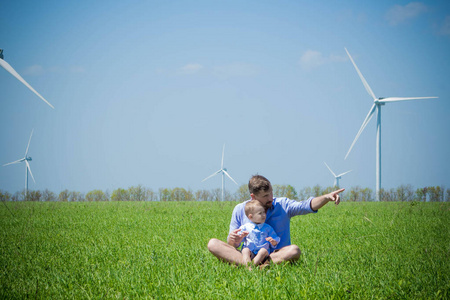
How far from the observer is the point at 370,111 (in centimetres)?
2772

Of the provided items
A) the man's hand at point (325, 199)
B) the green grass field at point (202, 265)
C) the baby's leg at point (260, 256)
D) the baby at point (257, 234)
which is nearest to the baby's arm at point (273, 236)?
the baby at point (257, 234)

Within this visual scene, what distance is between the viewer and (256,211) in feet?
17.9

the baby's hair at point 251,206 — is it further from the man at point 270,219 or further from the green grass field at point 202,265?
the green grass field at point 202,265

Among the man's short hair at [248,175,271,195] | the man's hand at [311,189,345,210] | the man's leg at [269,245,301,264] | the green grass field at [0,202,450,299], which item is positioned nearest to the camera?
the green grass field at [0,202,450,299]

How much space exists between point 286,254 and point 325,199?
1057 millimetres

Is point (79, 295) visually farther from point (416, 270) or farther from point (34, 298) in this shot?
point (416, 270)

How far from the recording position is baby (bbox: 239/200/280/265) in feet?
17.8

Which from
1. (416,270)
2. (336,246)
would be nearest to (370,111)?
(336,246)

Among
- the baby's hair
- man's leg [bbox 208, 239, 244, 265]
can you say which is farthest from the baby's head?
man's leg [bbox 208, 239, 244, 265]

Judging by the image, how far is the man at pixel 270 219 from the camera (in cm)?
541

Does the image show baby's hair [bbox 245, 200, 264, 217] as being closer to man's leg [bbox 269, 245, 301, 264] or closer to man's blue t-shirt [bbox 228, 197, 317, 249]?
man's blue t-shirt [bbox 228, 197, 317, 249]

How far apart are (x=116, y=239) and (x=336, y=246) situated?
4878 millimetres

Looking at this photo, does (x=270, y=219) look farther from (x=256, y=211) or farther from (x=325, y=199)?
(x=325, y=199)

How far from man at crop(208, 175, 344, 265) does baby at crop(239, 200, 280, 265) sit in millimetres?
107
